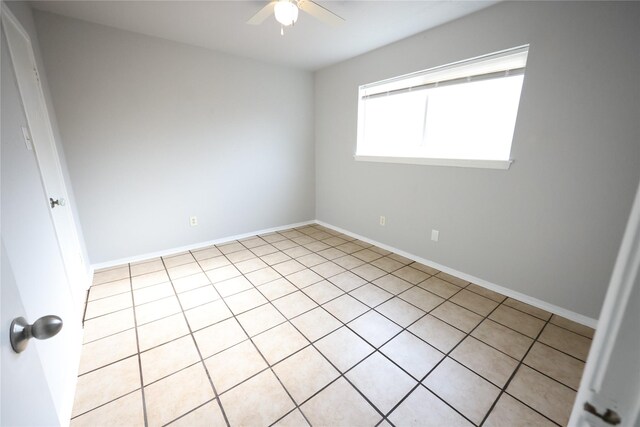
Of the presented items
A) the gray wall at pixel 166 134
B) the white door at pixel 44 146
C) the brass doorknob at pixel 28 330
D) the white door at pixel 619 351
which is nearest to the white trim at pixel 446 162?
the gray wall at pixel 166 134

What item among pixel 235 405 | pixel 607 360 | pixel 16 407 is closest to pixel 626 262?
pixel 607 360

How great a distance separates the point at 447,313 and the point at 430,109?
78.9 inches

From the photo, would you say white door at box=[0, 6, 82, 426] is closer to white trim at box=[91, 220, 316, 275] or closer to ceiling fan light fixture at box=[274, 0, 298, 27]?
white trim at box=[91, 220, 316, 275]

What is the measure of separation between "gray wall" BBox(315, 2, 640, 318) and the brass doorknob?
2.75m

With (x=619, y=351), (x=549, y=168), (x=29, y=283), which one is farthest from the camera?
(x=549, y=168)

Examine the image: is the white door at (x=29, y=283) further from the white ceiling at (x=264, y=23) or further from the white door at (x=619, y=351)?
the white door at (x=619, y=351)

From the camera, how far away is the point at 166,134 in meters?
2.88

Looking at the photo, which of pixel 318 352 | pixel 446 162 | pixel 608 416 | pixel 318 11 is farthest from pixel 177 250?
pixel 608 416

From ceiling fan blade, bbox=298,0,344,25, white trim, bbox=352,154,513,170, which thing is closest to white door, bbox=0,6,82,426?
ceiling fan blade, bbox=298,0,344,25

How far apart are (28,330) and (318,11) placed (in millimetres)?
2115

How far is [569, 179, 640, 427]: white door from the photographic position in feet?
1.10

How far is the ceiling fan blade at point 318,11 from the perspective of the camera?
1667 millimetres

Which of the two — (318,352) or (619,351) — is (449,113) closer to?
(318,352)

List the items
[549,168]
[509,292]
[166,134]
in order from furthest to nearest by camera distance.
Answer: [166,134], [509,292], [549,168]
